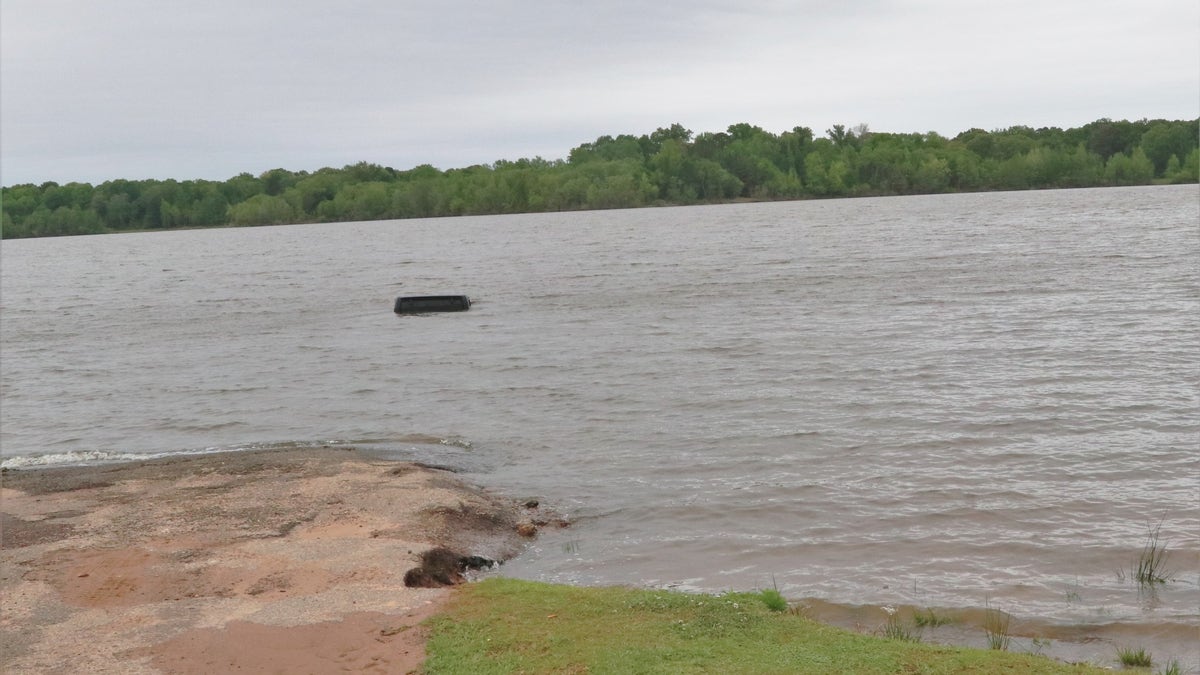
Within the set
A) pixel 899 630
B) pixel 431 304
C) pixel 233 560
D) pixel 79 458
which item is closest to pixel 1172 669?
pixel 899 630

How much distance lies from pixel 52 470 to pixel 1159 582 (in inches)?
541

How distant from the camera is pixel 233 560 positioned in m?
9.88

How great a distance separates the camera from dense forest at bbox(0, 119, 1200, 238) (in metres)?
171

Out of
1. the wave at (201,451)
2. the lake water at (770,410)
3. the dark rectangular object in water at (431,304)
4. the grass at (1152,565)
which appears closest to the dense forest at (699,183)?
the lake water at (770,410)

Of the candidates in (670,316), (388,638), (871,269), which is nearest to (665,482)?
(388,638)

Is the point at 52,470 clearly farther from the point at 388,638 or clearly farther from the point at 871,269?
the point at 871,269

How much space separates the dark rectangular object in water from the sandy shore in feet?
73.1

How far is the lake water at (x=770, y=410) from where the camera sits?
10461 mm

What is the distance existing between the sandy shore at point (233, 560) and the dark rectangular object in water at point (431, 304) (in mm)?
22284

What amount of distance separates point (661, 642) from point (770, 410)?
10.9 metres

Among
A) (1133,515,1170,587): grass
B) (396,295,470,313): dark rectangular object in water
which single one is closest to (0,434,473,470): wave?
(1133,515,1170,587): grass

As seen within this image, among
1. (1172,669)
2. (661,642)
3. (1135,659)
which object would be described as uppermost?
(661,642)

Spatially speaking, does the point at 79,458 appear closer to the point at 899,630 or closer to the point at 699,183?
the point at 899,630

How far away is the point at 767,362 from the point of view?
22922mm
